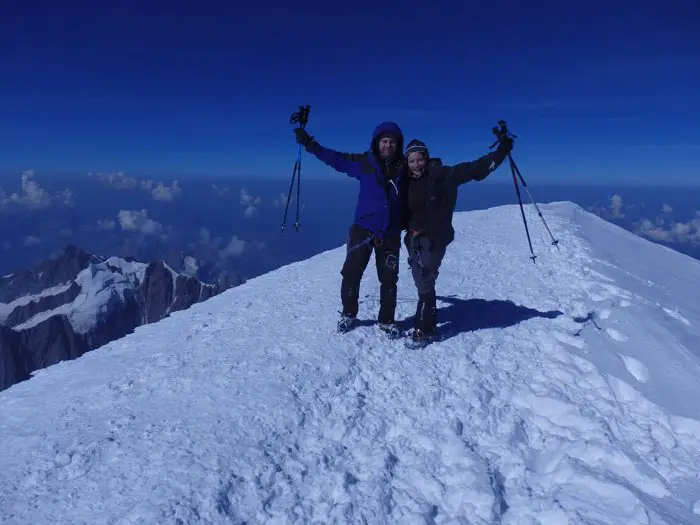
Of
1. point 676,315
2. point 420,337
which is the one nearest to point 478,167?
point 420,337

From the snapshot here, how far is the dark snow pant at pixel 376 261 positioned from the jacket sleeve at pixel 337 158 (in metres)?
0.97

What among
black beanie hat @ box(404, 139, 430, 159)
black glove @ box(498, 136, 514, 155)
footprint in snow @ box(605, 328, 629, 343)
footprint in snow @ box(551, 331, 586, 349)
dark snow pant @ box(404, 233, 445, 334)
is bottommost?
footprint in snow @ box(551, 331, 586, 349)

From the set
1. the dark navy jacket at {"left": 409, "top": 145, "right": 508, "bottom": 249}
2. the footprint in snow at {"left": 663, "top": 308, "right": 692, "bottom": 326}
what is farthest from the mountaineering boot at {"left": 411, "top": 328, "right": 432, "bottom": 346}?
the footprint in snow at {"left": 663, "top": 308, "right": 692, "bottom": 326}

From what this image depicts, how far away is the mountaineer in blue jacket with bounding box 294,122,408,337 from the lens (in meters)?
6.53

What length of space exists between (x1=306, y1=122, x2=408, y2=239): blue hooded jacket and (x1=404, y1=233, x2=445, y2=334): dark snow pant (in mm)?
417

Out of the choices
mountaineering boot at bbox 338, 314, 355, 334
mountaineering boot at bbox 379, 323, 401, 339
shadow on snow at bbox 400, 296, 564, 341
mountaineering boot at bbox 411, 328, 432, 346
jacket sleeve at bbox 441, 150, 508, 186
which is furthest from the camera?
shadow on snow at bbox 400, 296, 564, 341

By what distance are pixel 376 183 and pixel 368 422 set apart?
3.64m

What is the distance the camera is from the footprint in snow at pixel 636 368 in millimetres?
6062

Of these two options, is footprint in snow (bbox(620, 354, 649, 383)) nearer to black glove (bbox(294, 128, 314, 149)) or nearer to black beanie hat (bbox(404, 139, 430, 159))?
black beanie hat (bbox(404, 139, 430, 159))

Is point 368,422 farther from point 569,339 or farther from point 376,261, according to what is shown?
point 569,339

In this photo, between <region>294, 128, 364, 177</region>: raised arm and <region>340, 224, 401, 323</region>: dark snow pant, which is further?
<region>340, 224, 401, 323</region>: dark snow pant

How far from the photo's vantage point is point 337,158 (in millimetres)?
6793

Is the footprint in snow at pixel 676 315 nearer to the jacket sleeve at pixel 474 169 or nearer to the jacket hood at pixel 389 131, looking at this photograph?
the jacket sleeve at pixel 474 169

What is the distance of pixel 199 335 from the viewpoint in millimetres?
7801
